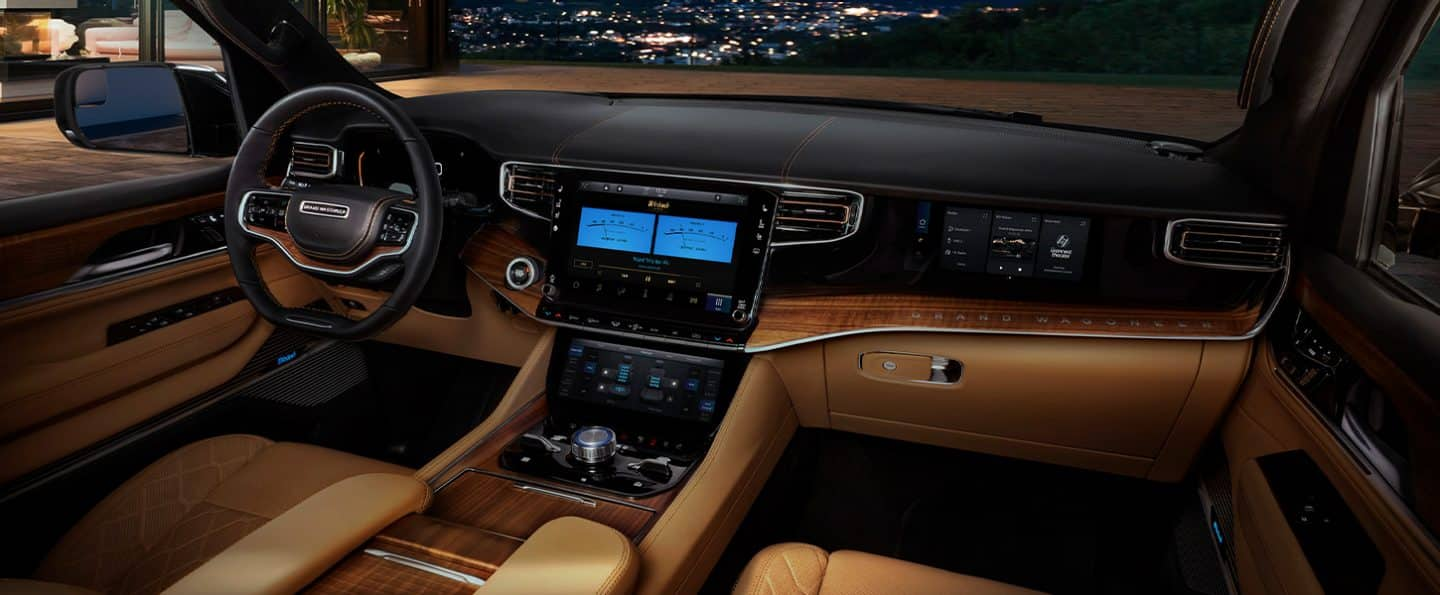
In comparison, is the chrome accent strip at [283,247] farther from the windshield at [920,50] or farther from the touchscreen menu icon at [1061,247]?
the touchscreen menu icon at [1061,247]

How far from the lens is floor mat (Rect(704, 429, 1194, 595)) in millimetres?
1947

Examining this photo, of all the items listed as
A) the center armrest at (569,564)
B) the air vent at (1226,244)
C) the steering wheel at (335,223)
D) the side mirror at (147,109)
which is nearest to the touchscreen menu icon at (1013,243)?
the air vent at (1226,244)

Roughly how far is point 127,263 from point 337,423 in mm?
592

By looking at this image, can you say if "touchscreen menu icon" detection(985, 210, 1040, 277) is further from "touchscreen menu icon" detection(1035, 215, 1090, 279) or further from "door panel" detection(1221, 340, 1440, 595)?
"door panel" detection(1221, 340, 1440, 595)

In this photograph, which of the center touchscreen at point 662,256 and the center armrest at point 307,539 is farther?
the center touchscreen at point 662,256

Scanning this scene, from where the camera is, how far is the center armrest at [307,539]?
1.06 metres

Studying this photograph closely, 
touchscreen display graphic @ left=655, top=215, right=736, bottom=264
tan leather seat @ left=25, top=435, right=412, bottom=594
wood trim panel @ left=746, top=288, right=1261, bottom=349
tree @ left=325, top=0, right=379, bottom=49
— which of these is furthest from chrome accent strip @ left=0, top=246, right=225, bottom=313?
tree @ left=325, top=0, right=379, bottom=49

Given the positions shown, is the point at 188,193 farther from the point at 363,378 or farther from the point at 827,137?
the point at 827,137

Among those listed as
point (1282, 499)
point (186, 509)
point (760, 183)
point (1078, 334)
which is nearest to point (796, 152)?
point (760, 183)

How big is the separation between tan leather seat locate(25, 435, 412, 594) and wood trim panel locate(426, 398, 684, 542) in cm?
12

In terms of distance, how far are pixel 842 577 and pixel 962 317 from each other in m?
0.56

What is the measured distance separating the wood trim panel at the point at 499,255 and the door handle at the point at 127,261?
22.2 inches

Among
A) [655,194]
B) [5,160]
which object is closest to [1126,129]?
[655,194]

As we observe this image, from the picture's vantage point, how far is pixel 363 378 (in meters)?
2.28
